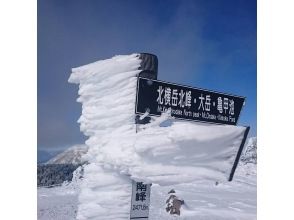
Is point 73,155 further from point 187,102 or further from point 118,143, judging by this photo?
point 187,102

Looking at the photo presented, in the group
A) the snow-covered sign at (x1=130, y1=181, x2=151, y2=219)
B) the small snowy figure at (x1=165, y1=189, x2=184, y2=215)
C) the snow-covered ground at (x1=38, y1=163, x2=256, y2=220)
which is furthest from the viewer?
the small snowy figure at (x1=165, y1=189, x2=184, y2=215)

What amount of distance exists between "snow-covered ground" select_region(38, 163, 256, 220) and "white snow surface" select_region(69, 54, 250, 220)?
5 cm

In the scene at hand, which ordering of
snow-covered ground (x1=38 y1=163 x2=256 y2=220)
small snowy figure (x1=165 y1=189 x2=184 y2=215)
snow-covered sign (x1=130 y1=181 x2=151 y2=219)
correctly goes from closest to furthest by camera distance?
snow-covered ground (x1=38 y1=163 x2=256 y2=220), snow-covered sign (x1=130 y1=181 x2=151 y2=219), small snowy figure (x1=165 y1=189 x2=184 y2=215)

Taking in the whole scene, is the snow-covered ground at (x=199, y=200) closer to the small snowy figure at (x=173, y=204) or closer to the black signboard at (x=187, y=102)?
the small snowy figure at (x=173, y=204)

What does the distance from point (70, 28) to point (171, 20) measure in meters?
0.57

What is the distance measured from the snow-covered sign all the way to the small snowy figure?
120 mm

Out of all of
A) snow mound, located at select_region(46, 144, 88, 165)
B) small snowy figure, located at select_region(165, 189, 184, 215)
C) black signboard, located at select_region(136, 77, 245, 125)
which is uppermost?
black signboard, located at select_region(136, 77, 245, 125)

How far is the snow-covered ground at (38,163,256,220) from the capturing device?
232 cm

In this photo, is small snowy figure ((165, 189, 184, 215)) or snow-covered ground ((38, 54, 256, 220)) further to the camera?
small snowy figure ((165, 189, 184, 215))

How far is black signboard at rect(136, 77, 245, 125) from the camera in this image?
8.37 feet

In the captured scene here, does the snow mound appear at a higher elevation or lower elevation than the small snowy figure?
higher

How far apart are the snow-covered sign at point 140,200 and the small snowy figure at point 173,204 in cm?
12

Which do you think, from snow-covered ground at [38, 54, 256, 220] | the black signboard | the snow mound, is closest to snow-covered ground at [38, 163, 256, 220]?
snow-covered ground at [38, 54, 256, 220]

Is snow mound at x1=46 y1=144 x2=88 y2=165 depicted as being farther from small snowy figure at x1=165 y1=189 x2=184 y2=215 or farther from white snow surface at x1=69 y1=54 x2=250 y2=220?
small snowy figure at x1=165 y1=189 x2=184 y2=215
